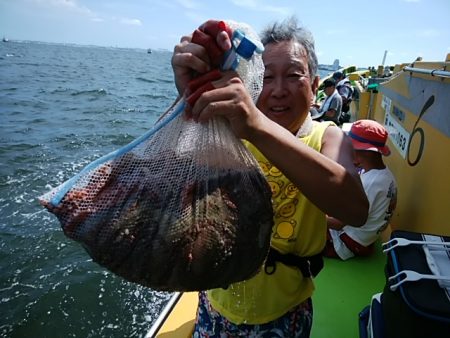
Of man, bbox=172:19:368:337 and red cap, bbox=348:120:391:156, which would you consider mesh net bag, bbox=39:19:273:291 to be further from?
red cap, bbox=348:120:391:156

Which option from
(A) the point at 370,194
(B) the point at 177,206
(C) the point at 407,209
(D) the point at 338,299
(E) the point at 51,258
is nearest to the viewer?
(B) the point at 177,206

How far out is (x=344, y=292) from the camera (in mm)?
3016

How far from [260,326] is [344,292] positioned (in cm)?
181

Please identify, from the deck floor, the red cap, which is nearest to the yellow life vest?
the deck floor

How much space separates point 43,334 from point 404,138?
5.00 meters

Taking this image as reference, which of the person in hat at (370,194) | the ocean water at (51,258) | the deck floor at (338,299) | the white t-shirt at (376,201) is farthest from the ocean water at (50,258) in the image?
the white t-shirt at (376,201)

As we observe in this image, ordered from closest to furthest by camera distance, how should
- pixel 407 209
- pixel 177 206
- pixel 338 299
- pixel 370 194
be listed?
pixel 177 206 < pixel 338 299 < pixel 370 194 < pixel 407 209

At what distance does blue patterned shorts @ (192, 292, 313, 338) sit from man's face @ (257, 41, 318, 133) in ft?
2.87

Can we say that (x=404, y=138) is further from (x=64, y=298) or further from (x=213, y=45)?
(x=64, y=298)

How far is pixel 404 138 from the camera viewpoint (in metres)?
3.94

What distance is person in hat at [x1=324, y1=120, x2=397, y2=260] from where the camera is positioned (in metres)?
3.10

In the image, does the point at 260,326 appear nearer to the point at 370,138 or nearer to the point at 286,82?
the point at 286,82

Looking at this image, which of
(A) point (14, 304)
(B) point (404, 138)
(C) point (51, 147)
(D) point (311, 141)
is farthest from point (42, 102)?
(D) point (311, 141)

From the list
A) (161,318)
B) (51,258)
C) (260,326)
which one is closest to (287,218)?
(260,326)
